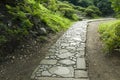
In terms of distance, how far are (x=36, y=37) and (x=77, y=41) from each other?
1.95 metres

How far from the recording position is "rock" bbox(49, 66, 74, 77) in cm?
573

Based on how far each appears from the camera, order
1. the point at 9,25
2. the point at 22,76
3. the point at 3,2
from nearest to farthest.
A: the point at 22,76 < the point at 9,25 < the point at 3,2

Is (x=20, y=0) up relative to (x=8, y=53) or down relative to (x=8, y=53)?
up

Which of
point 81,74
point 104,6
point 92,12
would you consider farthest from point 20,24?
point 104,6

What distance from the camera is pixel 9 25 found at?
7.55 m

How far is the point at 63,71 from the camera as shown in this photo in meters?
5.92

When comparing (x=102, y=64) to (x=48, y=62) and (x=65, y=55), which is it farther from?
(x=48, y=62)

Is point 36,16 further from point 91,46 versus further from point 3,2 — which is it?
point 91,46

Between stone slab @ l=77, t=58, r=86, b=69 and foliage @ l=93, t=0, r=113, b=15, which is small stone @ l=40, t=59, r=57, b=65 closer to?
stone slab @ l=77, t=58, r=86, b=69

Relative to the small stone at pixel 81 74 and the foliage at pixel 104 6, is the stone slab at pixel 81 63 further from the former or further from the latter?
the foliage at pixel 104 6

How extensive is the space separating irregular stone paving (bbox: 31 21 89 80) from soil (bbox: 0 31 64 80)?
0.23 metres

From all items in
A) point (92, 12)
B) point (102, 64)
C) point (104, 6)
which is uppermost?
point (104, 6)

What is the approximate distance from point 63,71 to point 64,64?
0.54 metres

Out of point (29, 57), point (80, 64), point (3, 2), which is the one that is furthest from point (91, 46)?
point (3, 2)
